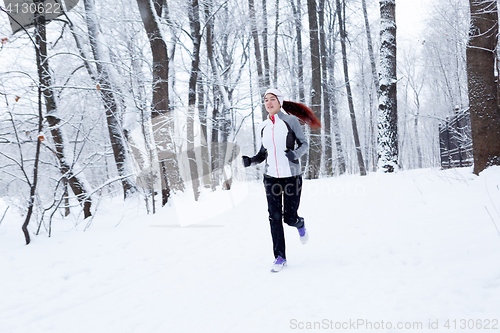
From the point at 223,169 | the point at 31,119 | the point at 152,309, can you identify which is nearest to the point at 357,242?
the point at 152,309

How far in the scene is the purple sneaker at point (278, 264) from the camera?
2951mm

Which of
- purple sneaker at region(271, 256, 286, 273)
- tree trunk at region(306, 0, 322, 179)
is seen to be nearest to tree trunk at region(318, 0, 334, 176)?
tree trunk at region(306, 0, 322, 179)

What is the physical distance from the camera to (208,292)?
2.58 meters

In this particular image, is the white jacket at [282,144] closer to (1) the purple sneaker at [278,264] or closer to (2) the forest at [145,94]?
(2) the forest at [145,94]

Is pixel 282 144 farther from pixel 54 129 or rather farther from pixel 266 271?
pixel 54 129

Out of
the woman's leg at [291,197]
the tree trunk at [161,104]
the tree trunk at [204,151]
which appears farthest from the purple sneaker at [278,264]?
the tree trunk at [204,151]

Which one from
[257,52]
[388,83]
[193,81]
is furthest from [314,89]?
[193,81]

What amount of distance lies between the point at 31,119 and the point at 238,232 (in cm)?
403

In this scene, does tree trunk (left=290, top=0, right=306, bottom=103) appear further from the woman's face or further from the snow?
the woman's face

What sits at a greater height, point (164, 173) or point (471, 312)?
point (164, 173)

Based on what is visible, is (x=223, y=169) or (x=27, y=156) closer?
(x=27, y=156)

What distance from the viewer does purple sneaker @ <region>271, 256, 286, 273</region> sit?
9.68 feet

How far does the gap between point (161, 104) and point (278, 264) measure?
5.70 m

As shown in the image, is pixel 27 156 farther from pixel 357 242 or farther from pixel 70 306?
pixel 357 242
